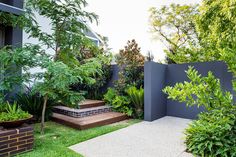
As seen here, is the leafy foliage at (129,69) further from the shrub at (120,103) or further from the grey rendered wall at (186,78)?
the grey rendered wall at (186,78)

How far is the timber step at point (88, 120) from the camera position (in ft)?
18.2

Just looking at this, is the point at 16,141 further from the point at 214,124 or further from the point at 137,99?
the point at 137,99

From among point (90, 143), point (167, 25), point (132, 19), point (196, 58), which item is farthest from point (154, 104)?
point (167, 25)

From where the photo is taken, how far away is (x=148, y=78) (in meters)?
6.64

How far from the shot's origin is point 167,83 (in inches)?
298

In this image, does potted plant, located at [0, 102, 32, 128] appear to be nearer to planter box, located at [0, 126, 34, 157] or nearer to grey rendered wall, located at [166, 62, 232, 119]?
planter box, located at [0, 126, 34, 157]

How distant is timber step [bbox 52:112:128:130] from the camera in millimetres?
5541

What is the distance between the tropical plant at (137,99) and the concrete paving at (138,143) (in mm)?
1187

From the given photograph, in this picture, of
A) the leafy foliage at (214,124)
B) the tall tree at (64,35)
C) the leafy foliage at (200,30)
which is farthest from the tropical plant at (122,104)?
the leafy foliage at (200,30)

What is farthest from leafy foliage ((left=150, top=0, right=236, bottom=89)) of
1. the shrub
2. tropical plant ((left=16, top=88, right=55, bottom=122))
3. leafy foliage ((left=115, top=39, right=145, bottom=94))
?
tropical plant ((left=16, top=88, right=55, bottom=122))

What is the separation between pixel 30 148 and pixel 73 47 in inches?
103

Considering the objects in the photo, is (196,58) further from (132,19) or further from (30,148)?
(30,148)

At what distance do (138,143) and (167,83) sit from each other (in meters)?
3.73

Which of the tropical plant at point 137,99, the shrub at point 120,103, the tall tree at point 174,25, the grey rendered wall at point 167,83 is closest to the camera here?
the grey rendered wall at point 167,83
